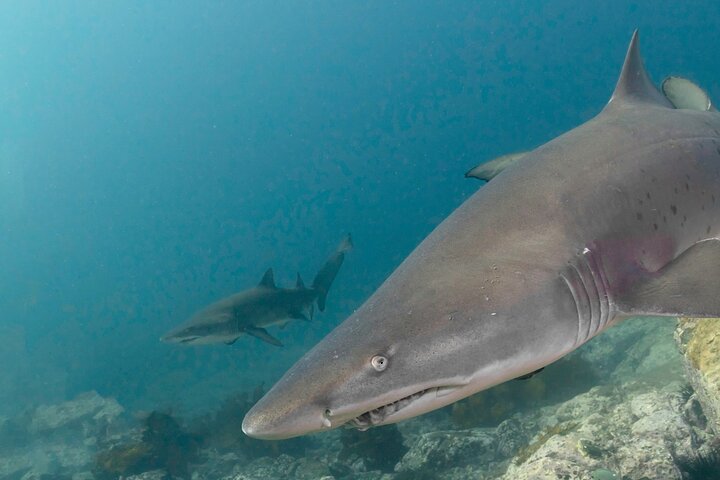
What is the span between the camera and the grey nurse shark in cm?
191

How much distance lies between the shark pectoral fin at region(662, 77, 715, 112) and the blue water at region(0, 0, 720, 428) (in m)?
52.4

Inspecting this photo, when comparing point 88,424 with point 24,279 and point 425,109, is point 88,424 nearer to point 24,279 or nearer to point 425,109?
point 425,109

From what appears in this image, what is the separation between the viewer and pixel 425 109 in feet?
388

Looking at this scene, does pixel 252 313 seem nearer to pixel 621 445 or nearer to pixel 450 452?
pixel 450 452

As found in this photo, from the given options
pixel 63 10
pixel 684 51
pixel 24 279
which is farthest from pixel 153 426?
pixel 24 279

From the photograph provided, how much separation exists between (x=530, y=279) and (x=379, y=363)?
0.77 metres

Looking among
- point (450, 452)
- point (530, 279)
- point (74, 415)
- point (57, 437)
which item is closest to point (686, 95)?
point (530, 279)

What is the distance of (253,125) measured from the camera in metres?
139

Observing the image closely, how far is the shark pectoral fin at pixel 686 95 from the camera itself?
429 cm

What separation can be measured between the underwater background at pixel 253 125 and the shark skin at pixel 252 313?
43790 mm

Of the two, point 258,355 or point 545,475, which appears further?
point 258,355

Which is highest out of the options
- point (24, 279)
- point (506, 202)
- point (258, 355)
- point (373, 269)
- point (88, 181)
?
point (88, 181)

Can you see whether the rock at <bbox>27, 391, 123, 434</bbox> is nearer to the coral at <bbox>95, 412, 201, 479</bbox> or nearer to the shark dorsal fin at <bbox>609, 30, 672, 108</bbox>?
the coral at <bbox>95, 412, 201, 479</bbox>

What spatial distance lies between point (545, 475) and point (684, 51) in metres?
106
